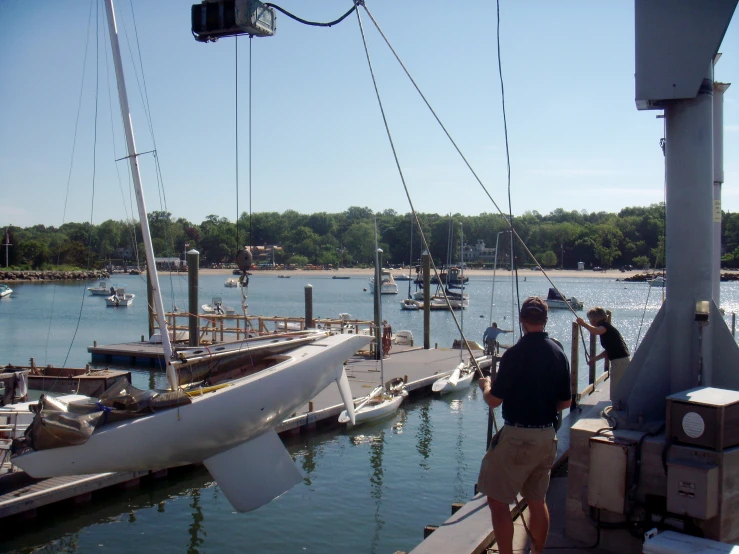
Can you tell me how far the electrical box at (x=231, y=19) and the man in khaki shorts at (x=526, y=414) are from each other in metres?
4.82

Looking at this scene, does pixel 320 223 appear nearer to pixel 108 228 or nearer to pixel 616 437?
pixel 108 228

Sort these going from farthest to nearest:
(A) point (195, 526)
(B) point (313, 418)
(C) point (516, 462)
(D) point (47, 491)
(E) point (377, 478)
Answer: (B) point (313, 418) → (E) point (377, 478) → (A) point (195, 526) → (D) point (47, 491) → (C) point (516, 462)

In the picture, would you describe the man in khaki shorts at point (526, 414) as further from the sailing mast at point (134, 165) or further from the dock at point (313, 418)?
the dock at point (313, 418)

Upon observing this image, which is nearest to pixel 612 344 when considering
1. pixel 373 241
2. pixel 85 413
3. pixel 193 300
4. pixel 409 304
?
pixel 85 413

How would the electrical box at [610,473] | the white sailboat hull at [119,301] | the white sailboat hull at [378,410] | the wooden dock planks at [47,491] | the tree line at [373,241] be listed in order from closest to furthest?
the electrical box at [610,473] < the wooden dock planks at [47,491] < the white sailboat hull at [378,410] < the white sailboat hull at [119,301] < the tree line at [373,241]

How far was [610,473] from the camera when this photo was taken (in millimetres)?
5238

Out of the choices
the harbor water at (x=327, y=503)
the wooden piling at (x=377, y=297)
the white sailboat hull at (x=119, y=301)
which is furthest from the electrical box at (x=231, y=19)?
the white sailboat hull at (x=119, y=301)

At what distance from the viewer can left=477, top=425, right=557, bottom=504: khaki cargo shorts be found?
452cm

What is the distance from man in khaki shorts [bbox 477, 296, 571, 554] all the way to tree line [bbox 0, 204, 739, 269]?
3967 inches

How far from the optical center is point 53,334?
142 feet

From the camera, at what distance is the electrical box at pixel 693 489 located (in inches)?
189

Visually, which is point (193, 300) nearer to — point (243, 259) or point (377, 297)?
point (377, 297)

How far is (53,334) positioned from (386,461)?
34459 mm

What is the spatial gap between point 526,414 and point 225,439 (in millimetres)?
4522
